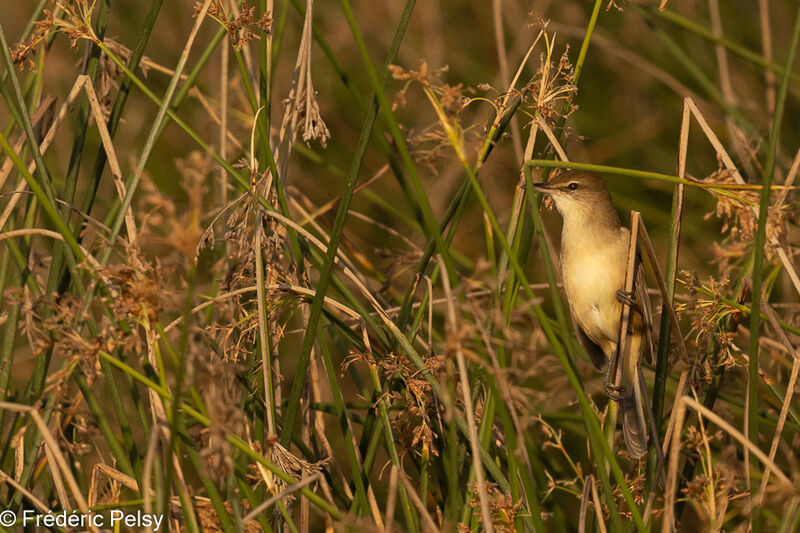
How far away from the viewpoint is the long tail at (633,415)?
6.64ft

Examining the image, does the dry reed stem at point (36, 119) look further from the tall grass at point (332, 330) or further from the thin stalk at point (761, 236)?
the thin stalk at point (761, 236)

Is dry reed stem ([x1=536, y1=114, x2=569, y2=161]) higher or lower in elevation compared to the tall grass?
higher

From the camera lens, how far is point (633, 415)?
6.86 feet

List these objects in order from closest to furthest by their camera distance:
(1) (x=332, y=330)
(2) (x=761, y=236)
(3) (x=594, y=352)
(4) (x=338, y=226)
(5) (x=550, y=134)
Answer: (2) (x=761, y=236)
(4) (x=338, y=226)
(5) (x=550, y=134)
(1) (x=332, y=330)
(3) (x=594, y=352)

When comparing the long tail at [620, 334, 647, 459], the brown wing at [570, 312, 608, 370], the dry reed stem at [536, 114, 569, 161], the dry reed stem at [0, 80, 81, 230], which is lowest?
the brown wing at [570, 312, 608, 370]

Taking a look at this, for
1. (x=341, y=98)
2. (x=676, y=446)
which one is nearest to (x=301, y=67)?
(x=676, y=446)

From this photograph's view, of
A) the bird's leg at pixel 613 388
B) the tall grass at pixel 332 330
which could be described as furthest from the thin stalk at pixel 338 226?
the bird's leg at pixel 613 388

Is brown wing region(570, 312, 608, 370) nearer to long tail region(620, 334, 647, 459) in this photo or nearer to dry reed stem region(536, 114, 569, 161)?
long tail region(620, 334, 647, 459)

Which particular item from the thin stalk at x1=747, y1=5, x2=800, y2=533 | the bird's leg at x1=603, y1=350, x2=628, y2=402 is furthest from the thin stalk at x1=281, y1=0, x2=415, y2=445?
the bird's leg at x1=603, y1=350, x2=628, y2=402

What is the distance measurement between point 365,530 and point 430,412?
632mm

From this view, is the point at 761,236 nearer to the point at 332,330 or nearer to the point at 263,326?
the point at 263,326

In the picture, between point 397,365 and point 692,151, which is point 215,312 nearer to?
point 397,365

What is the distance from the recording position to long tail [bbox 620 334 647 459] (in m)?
2.02

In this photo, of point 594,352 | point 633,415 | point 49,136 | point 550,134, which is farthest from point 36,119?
point 594,352
